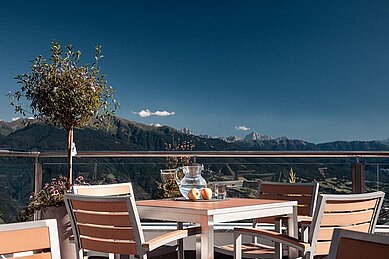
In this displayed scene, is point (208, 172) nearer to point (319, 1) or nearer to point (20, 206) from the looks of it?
point (20, 206)

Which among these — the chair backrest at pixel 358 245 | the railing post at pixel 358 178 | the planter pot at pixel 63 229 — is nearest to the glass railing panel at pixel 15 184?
the planter pot at pixel 63 229

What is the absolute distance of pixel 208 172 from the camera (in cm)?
573

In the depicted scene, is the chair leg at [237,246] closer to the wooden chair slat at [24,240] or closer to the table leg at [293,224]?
the table leg at [293,224]

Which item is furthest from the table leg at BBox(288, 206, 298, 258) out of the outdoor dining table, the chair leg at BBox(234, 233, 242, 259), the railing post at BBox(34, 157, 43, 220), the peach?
the railing post at BBox(34, 157, 43, 220)

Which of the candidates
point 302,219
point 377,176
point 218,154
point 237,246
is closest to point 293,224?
point 302,219

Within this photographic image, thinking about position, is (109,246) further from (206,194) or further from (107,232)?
(206,194)

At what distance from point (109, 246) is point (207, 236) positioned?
0.53 meters

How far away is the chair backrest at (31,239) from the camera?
1.55 m

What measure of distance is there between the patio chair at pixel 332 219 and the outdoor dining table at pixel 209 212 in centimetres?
19

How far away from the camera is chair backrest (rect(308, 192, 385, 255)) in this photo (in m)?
2.72

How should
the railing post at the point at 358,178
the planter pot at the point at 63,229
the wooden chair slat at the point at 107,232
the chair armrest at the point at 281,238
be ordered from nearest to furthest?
the chair armrest at the point at 281,238 < the wooden chair slat at the point at 107,232 < the planter pot at the point at 63,229 < the railing post at the point at 358,178

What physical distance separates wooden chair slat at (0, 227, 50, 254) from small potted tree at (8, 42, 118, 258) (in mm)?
3242

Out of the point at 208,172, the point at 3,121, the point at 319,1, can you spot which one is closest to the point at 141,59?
the point at 3,121

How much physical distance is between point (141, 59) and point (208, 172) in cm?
896
